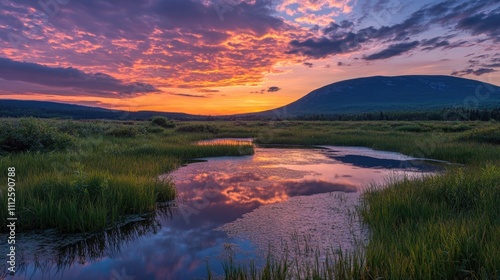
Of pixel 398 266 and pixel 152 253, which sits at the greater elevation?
pixel 398 266

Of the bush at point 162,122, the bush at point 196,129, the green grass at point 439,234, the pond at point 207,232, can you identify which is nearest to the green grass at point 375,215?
the green grass at point 439,234

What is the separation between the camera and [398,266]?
180 inches

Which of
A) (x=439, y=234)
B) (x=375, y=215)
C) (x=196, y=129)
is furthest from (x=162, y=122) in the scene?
(x=439, y=234)

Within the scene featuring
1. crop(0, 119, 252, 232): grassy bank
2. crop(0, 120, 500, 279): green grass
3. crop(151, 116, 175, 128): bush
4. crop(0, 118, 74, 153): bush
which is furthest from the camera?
crop(151, 116, 175, 128): bush

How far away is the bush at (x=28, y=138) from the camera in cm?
1611

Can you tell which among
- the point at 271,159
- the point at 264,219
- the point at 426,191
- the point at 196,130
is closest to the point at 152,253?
the point at 264,219

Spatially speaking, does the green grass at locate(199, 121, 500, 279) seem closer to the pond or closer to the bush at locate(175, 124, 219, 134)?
the pond

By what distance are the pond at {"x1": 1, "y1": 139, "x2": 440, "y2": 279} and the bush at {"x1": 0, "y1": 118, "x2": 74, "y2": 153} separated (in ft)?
27.3

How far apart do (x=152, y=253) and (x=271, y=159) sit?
15.6 metres

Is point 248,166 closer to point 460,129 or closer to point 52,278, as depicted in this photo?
point 52,278

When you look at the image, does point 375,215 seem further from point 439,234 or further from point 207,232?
point 207,232

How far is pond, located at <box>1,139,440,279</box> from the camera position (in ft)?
20.2

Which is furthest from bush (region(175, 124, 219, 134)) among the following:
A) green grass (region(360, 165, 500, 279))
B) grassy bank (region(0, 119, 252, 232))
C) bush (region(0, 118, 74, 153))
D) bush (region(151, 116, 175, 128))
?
green grass (region(360, 165, 500, 279))

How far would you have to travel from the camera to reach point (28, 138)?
54.7 feet
